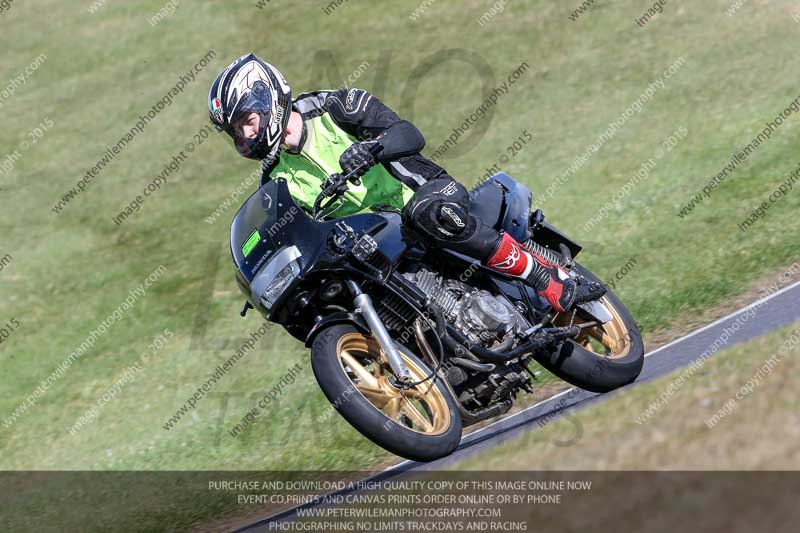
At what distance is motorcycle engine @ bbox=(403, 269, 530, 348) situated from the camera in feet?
19.9

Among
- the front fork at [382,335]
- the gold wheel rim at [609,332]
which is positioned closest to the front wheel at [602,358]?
the gold wheel rim at [609,332]

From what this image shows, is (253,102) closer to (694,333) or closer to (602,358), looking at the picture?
(602,358)

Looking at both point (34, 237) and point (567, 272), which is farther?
point (34, 237)

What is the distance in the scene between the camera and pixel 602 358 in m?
6.62

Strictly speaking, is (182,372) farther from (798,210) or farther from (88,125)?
(88,125)

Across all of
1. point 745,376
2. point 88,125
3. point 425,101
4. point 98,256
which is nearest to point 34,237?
point 98,256

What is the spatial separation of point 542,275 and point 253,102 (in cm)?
228

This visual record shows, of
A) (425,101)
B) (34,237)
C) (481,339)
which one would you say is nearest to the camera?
(481,339)

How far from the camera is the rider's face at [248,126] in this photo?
231 inches

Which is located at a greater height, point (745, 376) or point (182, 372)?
point (745, 376)

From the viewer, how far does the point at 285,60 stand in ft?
56.0

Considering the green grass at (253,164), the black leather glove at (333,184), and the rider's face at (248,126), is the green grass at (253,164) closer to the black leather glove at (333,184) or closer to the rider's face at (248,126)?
the black leather glove at (333,184)

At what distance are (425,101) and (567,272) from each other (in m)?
8.88

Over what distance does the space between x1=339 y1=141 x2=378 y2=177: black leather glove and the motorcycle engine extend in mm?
869
